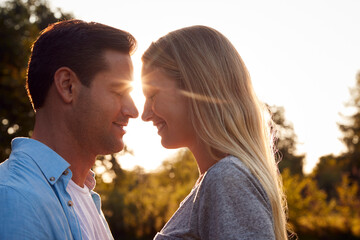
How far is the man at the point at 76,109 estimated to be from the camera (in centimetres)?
242

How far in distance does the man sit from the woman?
0.81ft

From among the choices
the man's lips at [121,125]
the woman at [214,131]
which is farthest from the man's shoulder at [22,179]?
the woman at [214,131]

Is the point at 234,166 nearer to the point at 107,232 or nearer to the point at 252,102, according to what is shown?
the point at 252,102

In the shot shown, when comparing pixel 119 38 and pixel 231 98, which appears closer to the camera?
pixel 231 98

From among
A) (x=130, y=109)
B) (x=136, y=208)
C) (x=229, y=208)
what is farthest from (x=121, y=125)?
(x=136, y=208)

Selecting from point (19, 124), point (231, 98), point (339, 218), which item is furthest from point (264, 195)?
point (339, 218)

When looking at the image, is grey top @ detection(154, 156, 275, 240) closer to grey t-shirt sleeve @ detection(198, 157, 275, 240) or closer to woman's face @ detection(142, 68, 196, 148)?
grey t-shirt sleeve @ detection(198, 157, 275, 240)

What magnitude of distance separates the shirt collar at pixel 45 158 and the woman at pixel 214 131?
28.4 inches

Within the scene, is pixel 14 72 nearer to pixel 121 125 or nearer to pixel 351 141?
pixel 121 125

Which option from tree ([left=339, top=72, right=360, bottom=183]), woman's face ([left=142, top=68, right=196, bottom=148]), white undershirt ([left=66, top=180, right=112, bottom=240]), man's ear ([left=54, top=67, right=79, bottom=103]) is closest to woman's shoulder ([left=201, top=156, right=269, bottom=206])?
woman's face ([left=142, top=68, right=196, bottom=148])

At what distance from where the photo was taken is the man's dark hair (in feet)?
8.97

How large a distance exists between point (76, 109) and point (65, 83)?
0.58ft

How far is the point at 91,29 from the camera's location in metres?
2.85

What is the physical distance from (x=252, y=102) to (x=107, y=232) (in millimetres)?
1327
